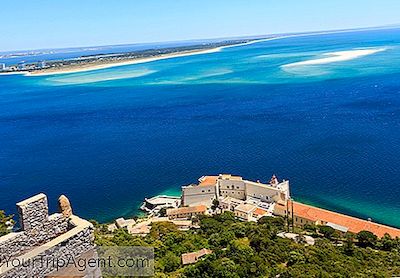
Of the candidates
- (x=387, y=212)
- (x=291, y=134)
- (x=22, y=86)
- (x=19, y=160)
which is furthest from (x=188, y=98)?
(x=22, y=86)

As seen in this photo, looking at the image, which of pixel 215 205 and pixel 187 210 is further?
pixel 215 205

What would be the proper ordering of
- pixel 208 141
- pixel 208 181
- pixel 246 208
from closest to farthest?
pixel 246 208 → pixel 208 181 → pixel 208 141

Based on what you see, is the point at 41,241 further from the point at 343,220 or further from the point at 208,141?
the point at 208,141

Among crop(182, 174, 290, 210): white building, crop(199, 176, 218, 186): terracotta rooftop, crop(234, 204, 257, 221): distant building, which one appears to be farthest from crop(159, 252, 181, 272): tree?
crop(199, 176, 218, 186): terracotta rooftop

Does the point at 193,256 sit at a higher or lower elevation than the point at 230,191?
higher

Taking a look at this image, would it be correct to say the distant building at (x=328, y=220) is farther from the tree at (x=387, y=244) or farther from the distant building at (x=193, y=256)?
the distant building at (x=193, y=256)

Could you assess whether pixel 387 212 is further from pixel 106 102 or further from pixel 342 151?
pixel 106 102

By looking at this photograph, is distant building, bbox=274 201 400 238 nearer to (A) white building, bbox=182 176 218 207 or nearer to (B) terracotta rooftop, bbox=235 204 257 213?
(B) terracotta rooftop, bbox=235 204 257 213

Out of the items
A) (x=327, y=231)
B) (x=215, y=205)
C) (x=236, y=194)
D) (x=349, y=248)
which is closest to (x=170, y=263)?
(x=349, y=248)
